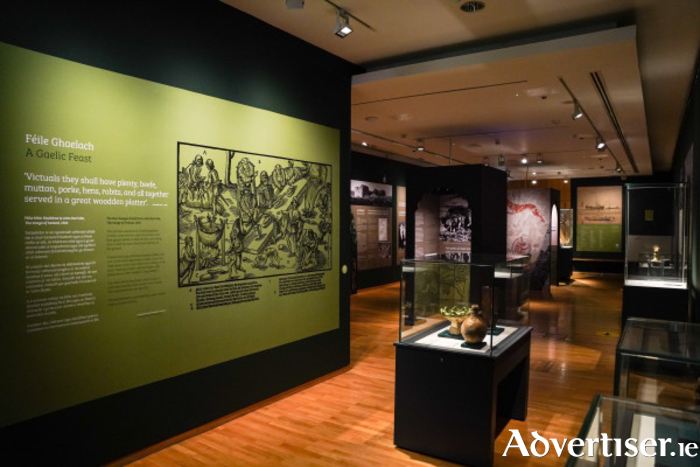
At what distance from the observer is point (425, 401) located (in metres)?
3.32

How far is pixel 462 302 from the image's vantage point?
11.3ft

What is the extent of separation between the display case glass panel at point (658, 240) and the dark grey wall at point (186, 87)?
431 centimetres

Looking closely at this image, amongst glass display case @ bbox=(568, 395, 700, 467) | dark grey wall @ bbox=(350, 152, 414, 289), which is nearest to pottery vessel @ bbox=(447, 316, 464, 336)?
glass display case @ bbox=(568, 395, 700, 467)

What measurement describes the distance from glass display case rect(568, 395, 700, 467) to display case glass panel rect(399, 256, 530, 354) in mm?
1532

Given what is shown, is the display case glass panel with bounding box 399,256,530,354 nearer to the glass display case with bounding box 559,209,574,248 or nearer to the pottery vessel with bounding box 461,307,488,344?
the pottery vessel with bounding box 461,307,488,344

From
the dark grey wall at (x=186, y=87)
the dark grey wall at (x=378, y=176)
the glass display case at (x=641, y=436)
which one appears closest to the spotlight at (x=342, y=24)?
the dark grey wall at (x=186, y=87)

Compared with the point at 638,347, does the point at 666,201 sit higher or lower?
higher

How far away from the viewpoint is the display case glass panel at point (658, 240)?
6516 millimetres

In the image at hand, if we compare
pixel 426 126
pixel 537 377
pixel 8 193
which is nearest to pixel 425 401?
pixel 537 377

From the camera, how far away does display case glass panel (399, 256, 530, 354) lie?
3.19 meters

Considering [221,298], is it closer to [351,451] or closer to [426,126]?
[351,451]

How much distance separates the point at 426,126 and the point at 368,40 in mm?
3162

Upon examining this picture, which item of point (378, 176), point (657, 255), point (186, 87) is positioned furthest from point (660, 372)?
point (378, 176)

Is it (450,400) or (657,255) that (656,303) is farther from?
(450,400)
